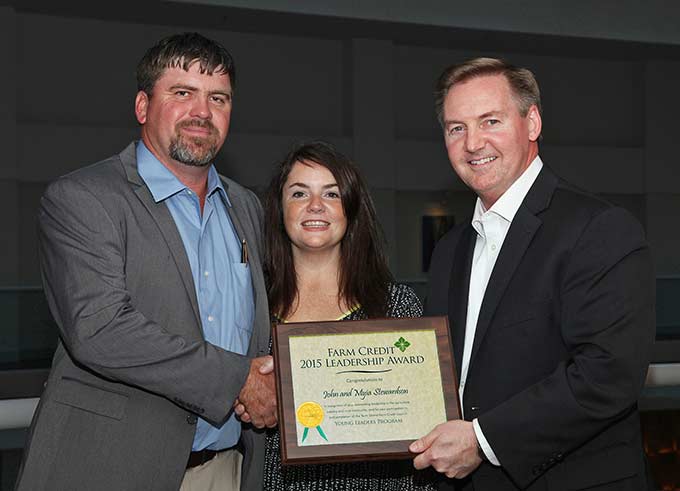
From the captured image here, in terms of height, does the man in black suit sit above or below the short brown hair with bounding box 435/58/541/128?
below

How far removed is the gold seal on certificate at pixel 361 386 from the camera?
2516 millimetres

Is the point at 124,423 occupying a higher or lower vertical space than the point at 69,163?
lower

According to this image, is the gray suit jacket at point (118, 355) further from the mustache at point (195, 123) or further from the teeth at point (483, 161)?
the teeth at point (483, 161)

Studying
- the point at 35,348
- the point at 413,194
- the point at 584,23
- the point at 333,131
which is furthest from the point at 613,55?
the point at 35,348

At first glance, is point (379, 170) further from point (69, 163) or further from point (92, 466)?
point (92, 466)

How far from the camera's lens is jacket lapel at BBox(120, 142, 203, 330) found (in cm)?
273

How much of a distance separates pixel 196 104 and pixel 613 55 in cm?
1359

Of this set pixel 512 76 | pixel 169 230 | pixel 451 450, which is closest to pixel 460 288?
pixel 451 450

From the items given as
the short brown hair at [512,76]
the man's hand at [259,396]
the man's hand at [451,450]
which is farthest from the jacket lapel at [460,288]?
the man's hand at [259,396]

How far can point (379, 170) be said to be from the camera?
14.0 metres

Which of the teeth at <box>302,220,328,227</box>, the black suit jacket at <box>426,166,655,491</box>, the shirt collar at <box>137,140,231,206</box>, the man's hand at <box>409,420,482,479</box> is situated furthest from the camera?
the teeth at <box>302,220,328,227</box>

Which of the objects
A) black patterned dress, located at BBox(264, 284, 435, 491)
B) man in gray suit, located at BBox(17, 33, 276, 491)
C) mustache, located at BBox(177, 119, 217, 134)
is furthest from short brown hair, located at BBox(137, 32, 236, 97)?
black patterned dress, located at BBox(264, 284, 435, 491)

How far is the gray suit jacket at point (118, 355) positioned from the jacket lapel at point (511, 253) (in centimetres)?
77

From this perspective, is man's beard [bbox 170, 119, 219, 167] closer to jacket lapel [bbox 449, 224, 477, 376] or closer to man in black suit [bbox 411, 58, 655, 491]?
man in black suit [bbox 411, 58, 655, 491]
